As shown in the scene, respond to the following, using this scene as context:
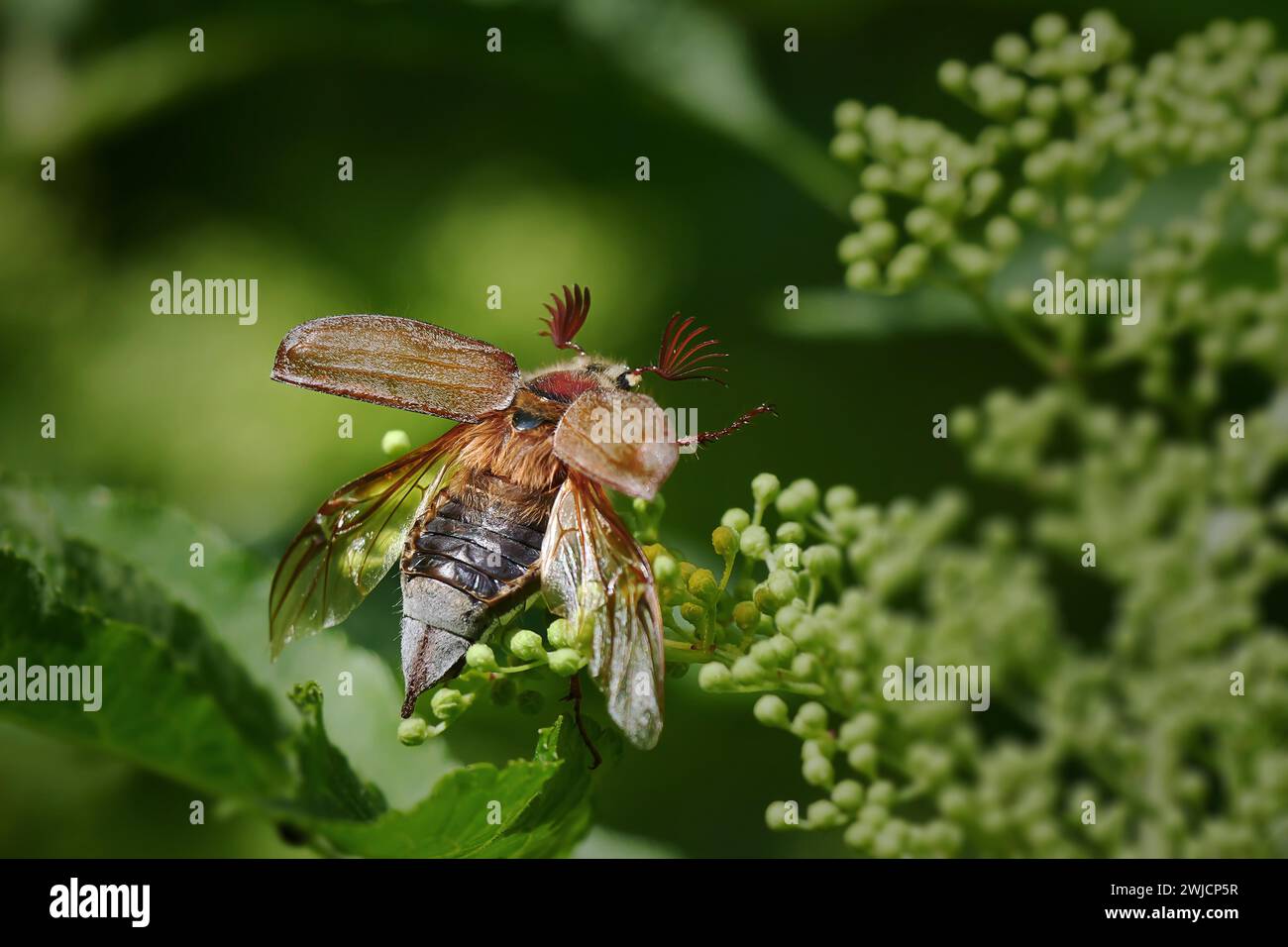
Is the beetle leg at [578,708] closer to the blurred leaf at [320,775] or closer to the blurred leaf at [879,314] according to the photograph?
the blurred leaf at [320,775]

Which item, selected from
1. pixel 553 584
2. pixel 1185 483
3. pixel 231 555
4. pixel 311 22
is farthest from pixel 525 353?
pixel 1185 483

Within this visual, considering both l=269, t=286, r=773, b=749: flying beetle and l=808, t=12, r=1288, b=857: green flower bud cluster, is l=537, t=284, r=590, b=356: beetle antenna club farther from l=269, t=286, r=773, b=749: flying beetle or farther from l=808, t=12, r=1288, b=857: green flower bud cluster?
l=808, t=12, r=1288, b=857: green flower bud cluster

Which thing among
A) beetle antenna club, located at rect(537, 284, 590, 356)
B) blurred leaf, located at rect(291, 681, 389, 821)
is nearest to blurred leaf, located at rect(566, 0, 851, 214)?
beetle antenna club, located at rect(537, 284, 590, 356)

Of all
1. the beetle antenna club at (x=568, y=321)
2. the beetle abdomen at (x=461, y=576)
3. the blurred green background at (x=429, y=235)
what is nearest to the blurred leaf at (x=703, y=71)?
the blurred green background at (x=429, y=235)

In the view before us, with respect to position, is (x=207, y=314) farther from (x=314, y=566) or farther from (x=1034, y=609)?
(x=1034, y=609)

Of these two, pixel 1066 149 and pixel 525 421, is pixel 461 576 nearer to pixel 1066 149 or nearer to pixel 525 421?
pixel 525 421

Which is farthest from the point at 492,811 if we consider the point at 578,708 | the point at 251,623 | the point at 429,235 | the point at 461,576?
the point at 429,235
